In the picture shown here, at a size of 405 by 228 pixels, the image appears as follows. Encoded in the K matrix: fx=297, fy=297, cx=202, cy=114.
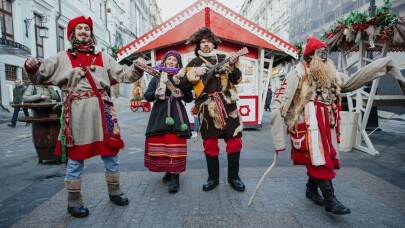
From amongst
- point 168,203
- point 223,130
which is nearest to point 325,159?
point 223,130

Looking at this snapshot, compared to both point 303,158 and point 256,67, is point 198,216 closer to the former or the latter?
point 303,158

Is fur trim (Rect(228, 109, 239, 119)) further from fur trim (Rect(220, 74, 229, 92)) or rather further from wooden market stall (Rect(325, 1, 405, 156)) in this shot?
wooden market stall (Rect(325, 1, 405, 156))

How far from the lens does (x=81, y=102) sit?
9.65 ft

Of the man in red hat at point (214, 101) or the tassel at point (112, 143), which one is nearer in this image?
the tassel at point (112, 143)

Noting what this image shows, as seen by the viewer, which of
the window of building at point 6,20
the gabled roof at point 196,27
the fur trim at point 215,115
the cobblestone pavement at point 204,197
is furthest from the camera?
the window of building at point 6,20

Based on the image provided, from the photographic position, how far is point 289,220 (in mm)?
2818

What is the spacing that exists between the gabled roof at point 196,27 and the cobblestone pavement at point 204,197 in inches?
149

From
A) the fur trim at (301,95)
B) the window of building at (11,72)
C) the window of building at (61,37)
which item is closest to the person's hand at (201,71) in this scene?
the fur trim at (301,95)

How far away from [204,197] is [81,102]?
5.61ft

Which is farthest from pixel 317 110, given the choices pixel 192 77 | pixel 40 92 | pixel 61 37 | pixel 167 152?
pixel 61 37

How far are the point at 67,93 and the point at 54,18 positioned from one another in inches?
818

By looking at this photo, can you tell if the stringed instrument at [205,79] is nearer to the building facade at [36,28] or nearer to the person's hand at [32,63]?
the person's hand at [32,63]

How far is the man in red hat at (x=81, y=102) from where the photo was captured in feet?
9.60

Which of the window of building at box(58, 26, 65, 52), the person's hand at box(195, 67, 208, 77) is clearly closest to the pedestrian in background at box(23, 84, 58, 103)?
the person's hand at box(195, 67, 208, 77)
